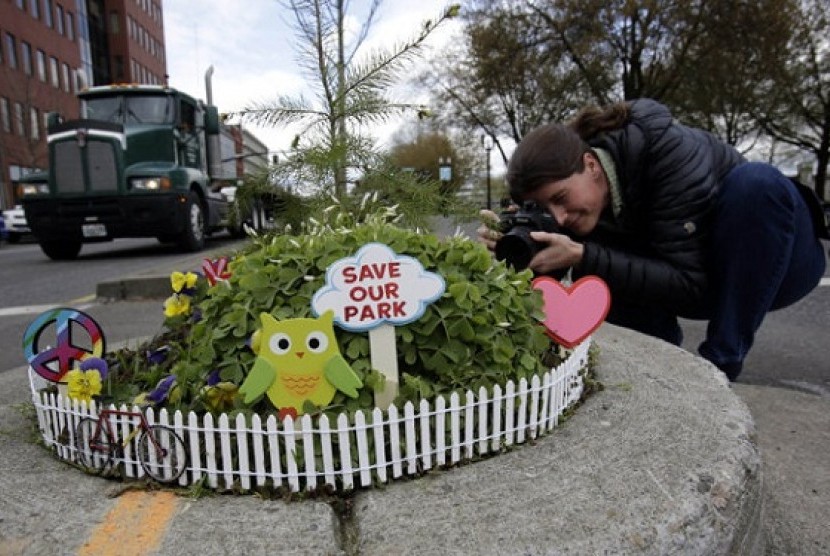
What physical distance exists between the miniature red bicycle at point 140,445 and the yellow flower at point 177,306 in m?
0.59

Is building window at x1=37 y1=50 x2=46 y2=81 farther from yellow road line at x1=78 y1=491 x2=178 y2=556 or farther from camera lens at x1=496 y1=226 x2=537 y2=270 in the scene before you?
yellow road line at x1=78 y1=491 x2=178 y2=556

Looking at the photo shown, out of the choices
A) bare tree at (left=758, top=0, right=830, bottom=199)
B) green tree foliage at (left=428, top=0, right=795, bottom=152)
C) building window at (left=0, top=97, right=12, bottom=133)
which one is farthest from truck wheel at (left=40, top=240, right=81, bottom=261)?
building window at (left=0, top=97, right=12, bottom=133)

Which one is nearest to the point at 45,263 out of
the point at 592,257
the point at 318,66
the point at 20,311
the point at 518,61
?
the point at 20,311

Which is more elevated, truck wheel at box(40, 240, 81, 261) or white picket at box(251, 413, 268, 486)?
white picket at box(251, 413, 268, 486)

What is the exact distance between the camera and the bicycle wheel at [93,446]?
1.28 m

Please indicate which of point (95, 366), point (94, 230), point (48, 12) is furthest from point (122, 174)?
point (48, 12)

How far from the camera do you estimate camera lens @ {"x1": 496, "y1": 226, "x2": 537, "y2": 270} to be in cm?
200

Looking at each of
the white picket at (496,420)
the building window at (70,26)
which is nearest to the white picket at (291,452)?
the white picket at (496,420)

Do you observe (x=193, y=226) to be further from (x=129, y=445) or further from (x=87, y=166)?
(x=129, y=445)

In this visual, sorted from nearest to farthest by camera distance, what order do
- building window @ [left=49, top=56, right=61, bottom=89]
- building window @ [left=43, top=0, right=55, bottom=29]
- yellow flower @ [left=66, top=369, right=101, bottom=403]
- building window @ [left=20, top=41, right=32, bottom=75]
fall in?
yellow flower @ [left=66, top=369, right=101, bottom=403] < building window @ [left=20, top=41, right=32, bottom=75] < building window @ [left=43, top=0, right=55, bottom=29] < building window @ [left=49, top=56, right=61, bottom=89]

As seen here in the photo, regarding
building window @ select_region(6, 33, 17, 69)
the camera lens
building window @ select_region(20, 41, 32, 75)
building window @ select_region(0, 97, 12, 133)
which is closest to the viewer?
the camera lens

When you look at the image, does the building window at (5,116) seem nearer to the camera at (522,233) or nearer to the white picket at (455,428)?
the camera at (522,233)

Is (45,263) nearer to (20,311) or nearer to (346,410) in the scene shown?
(20,311)

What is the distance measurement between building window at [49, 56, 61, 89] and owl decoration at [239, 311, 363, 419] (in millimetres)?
42149
